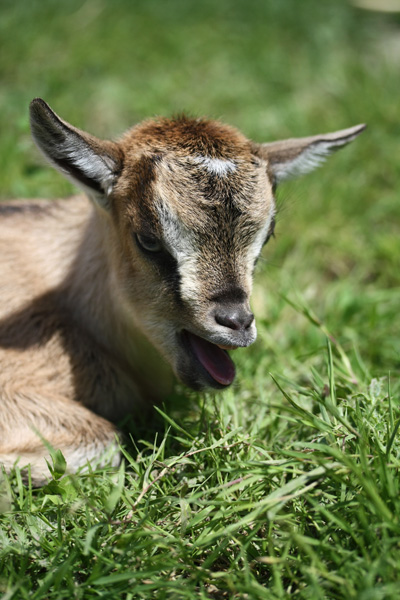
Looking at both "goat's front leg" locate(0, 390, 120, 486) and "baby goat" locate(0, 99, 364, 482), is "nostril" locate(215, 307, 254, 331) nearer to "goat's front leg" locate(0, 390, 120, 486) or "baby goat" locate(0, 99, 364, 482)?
"baby goat" locate(0, 99, 364, 482)

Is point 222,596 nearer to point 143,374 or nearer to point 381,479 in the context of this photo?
point 381,479

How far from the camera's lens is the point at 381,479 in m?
2.62

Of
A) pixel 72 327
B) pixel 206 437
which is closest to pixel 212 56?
pixel 72 327

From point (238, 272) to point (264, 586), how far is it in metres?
1.46

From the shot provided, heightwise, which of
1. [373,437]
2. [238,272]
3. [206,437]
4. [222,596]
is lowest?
[222,596]

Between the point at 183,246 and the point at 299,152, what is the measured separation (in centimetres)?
116

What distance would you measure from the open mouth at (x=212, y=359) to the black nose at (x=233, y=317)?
1.15ft

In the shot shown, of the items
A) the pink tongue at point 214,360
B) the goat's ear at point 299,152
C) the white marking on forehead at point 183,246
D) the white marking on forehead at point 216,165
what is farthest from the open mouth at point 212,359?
the goat's ear at point 299,152

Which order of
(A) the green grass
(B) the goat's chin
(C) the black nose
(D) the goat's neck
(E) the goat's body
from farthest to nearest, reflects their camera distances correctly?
(D) the goat's neck, (E) the goat's body, (B) the goat's chin, (C) the black nose, (A) the green grass

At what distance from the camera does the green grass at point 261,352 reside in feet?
8.54

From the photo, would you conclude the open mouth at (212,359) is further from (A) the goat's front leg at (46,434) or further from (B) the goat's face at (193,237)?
(A) the goat's front leg at (46,434)

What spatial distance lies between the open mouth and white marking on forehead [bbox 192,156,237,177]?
0.88 m

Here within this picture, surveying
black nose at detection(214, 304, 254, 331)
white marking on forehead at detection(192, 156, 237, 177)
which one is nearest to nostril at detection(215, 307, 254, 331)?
black nose at detection(214, 304, 254, 331)

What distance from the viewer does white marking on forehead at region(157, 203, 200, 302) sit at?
3191 mm
